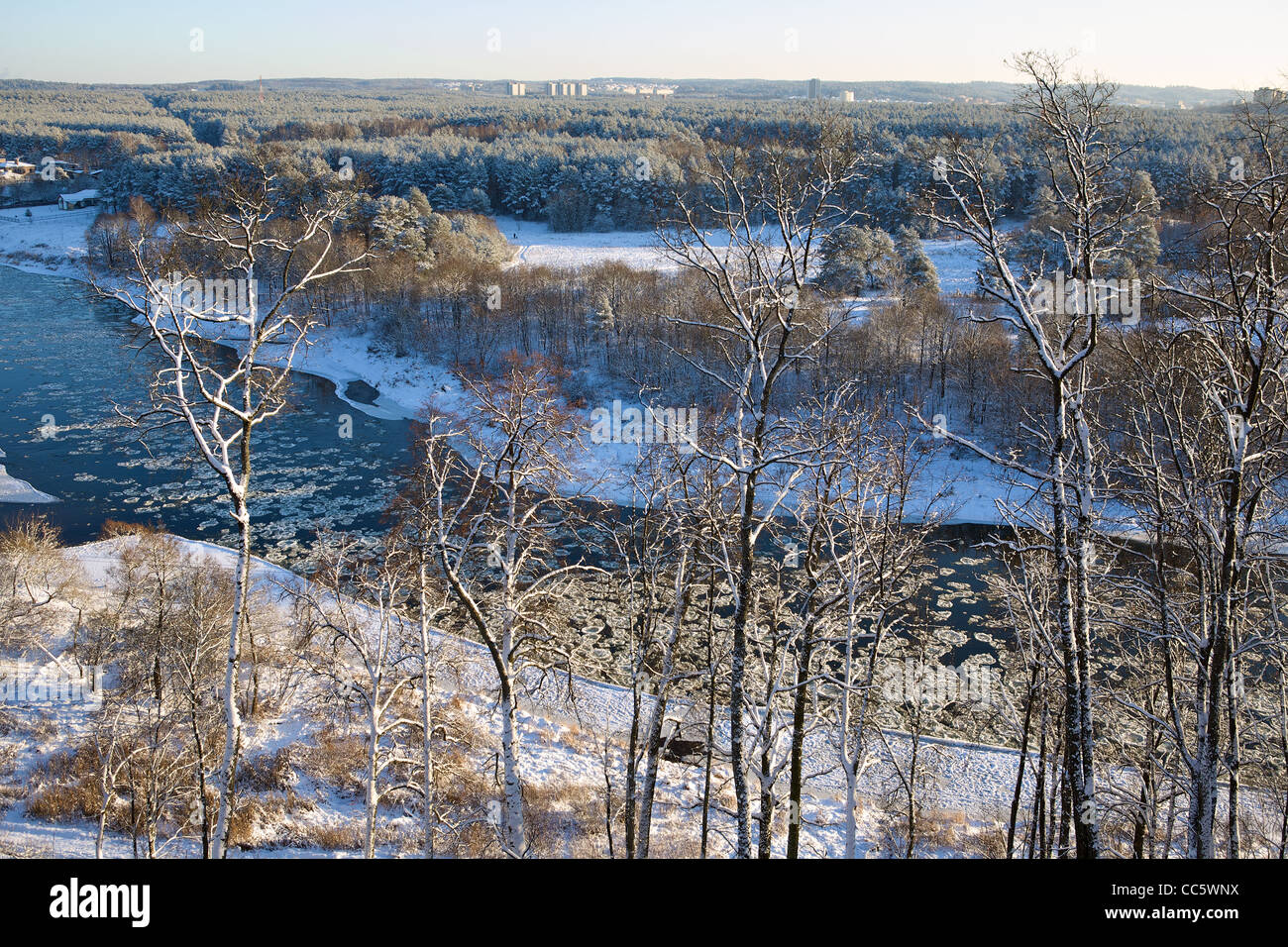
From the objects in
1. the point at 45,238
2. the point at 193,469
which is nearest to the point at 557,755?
the point at 193,469

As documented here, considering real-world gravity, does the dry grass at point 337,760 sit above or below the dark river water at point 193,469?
below

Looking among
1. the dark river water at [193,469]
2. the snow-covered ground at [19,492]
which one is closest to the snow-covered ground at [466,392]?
the dark river water at [193,469]

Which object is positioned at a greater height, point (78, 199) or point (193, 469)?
point (78, 199)

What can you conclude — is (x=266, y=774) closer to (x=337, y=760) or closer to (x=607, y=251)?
(x=337, y=760)

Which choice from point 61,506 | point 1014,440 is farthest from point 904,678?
point 61,506

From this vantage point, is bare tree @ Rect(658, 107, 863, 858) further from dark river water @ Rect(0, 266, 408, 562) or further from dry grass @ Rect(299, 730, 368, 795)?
dark river water @ Rect(0, 266, 408, 562)

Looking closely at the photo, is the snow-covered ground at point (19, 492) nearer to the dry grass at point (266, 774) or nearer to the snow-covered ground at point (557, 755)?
the snow-covered ground at point (557, 755)

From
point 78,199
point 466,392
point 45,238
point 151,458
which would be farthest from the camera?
point 78,199
